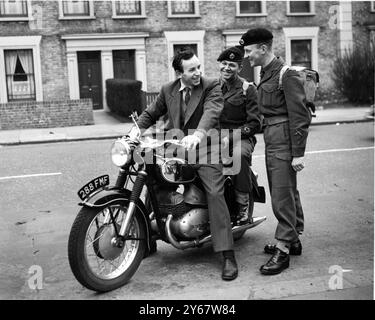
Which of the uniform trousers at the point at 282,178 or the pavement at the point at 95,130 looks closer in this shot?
the uniform trousers at the point at 282,178

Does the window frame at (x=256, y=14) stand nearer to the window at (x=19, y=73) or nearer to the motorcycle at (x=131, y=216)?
the window at (x=19, y=73)

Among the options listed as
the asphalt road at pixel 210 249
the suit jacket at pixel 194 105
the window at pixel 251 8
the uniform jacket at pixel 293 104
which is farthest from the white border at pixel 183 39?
the uniform jacket at pixel 293 104

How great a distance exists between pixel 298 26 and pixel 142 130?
910 inches

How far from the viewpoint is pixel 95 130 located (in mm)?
18031

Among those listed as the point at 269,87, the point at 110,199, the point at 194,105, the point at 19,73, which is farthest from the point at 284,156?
the point at 19,73

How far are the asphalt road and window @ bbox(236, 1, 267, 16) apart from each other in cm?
1655

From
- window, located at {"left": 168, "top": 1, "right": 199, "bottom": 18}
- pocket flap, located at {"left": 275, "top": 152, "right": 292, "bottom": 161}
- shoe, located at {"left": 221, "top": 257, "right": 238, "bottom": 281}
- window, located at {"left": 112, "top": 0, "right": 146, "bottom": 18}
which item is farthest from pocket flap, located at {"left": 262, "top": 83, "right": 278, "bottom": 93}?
window, located at {"left": 168, "top": 1, "right": 199, "bottom": 18}

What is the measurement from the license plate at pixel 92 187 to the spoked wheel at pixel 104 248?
0.46 feet

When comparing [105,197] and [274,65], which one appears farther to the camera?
[274,65]

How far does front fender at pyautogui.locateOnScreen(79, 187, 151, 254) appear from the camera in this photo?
4.23 metres

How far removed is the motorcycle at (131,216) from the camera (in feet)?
13.9

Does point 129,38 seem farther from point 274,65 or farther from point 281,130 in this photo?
point 281,130

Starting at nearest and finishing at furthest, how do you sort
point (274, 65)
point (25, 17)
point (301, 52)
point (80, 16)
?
point (274, 65) < point (25, 17) < point (80, 16) < point (301, 52)

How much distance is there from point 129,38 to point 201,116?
20.1m
